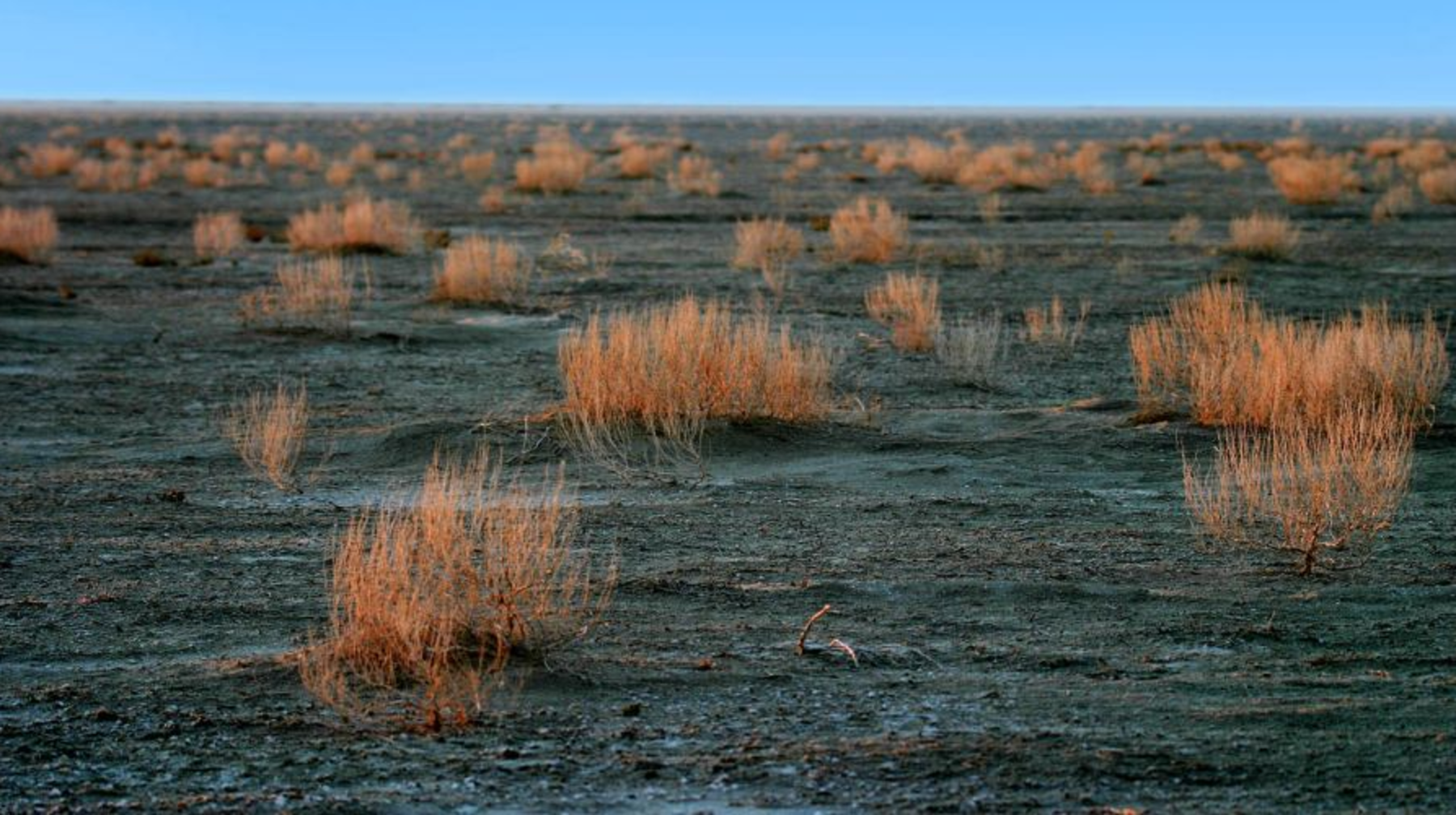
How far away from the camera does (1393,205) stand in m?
33.2

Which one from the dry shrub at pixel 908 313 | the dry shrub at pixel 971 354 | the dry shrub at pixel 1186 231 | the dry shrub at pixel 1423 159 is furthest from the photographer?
the dry shrub at pixel 1423 159

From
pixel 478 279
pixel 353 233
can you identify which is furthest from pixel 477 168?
pixel 478 279

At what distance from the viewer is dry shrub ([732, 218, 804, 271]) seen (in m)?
23.8

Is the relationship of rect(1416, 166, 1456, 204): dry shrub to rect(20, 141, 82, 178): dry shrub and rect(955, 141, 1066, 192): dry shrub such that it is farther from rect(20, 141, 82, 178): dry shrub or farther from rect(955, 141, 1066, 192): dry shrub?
rect(20, 141, 82, 178): dry shrub

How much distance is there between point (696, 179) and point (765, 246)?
54.8ft

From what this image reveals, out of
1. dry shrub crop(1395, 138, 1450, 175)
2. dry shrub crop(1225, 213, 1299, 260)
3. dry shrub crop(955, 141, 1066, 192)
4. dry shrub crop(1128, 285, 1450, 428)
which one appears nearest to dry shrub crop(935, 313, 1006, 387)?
dry shrub crop(1128, 285, 1450, 428)

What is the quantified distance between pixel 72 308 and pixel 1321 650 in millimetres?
15423

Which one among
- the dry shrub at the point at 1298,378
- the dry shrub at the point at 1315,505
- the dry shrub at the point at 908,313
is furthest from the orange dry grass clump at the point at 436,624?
the dry shrub at the point at 908,313

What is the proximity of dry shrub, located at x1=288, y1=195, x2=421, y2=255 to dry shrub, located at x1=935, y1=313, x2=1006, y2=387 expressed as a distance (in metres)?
11.8

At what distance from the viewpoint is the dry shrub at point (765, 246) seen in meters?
23.8

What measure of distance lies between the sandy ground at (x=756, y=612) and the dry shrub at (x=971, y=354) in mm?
199

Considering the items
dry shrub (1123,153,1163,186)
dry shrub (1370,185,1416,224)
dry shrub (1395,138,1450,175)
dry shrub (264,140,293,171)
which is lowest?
dry shrub (1370,185,1416,224)

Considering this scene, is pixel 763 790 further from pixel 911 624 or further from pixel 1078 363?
pixel 1078 363

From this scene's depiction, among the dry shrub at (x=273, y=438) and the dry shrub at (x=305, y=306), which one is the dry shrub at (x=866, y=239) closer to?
the dry shrub at (x=305, y=306)
